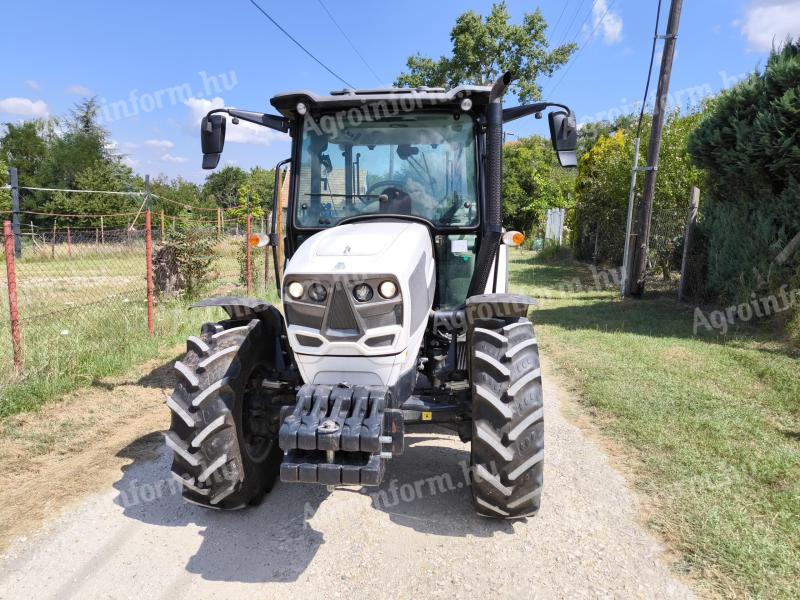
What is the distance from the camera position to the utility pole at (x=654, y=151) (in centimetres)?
1067

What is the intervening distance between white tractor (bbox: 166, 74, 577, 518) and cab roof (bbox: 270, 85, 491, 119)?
1 cm

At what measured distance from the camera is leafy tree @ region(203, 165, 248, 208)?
198ft

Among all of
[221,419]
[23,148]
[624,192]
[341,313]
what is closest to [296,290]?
[341,313]

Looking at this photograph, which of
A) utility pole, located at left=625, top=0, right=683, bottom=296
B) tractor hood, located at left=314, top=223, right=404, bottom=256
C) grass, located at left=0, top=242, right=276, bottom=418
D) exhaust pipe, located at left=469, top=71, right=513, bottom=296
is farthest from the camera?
utility pole, located at left=625, top=0, right=683, bottom=296

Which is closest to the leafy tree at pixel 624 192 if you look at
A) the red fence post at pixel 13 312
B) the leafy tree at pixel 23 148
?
the red fence post at pixel 13 312

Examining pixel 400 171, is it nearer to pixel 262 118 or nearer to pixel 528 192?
pixel 262 118

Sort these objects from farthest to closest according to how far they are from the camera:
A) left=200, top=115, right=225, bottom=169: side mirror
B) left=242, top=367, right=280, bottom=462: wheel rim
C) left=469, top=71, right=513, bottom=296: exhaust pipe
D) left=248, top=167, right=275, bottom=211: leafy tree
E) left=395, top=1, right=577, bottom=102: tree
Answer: left=248, top=167, right=275, bottom=211: leafy tree, left=395, top=1, right=577, bottom=102: tree, left=200, top=115, right=225, bottom=169: side mirror, left=469, top=71, right=513, bottom=296: exhaust pipe, left=242, top=367, right=280, bottom=462: wheel rim

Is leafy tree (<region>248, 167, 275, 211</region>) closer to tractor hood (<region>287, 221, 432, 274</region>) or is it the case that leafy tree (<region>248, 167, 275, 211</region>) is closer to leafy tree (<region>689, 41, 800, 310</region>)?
leafy tree (<region>689, 41, 800, 310</region>)

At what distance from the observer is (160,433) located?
16.1ft

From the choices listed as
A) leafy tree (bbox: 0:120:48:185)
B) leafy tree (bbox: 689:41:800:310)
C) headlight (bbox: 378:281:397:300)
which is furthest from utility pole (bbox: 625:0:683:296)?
leafy tree (bbox: 0:120:48:185)

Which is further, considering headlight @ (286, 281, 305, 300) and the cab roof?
the cab roof

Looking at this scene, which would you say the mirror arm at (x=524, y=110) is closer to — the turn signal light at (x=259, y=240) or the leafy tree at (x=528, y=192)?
the turn signal light at (x=259, y=240)

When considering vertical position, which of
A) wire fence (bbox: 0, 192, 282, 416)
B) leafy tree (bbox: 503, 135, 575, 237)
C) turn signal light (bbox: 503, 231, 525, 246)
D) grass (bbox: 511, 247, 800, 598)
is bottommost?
grass (bbox: 511, 247, 800, 598)

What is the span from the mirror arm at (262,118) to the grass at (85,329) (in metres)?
3.03
